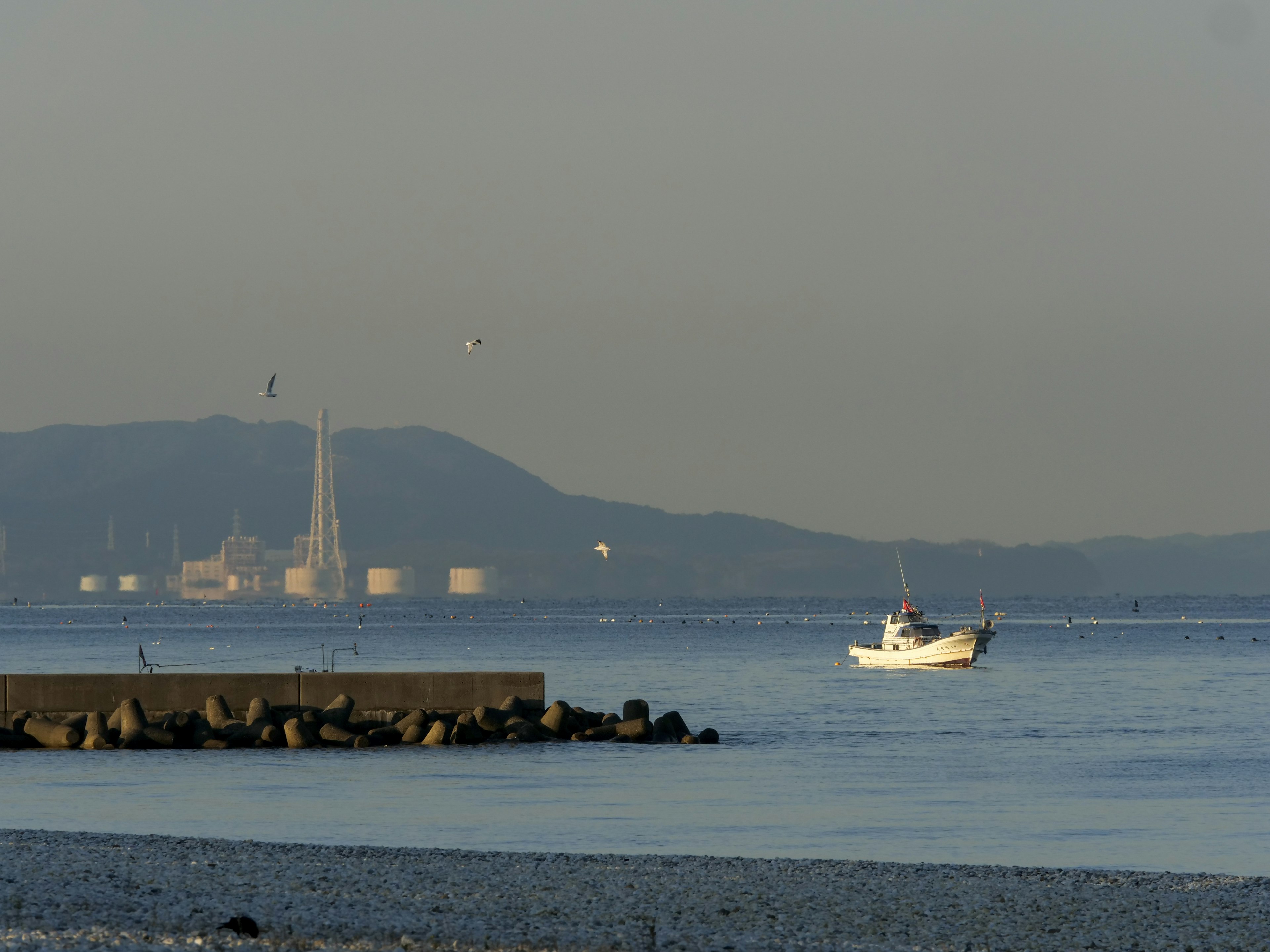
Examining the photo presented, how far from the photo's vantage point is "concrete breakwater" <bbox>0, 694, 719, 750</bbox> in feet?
117

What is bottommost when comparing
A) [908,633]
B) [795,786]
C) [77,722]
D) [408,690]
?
[795,786]

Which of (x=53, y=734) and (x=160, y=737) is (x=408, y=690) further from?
(x=53, y=734)

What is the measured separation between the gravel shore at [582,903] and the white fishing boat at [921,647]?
64611 mm

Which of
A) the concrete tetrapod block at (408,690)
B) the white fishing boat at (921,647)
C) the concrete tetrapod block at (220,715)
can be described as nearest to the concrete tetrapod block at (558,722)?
the concrete tetrapod block at (408,690)

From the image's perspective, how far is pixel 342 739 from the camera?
36.1 metres

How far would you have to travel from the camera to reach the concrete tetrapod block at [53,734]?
1387 inches

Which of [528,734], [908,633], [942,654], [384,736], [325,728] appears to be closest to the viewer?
[325,728]

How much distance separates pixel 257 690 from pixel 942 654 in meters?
51.0

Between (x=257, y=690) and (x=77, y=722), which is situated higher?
(x=257, y=690)

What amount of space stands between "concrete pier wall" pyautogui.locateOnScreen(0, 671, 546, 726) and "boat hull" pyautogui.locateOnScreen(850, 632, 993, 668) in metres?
46.5

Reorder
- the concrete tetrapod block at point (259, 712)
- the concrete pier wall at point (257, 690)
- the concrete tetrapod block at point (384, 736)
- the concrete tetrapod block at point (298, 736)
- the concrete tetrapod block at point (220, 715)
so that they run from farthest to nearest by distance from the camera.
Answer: the concrete pier wall at point (257, 690) < the concrete tetrapod block at point (259, 712) < the concrete tetrapod block at point (220, 715) < the concrete tetrapod block at point (384, 736) < the concrete tetrapod block at point (298, 736)

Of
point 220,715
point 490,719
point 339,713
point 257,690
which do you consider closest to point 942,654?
point 490,719

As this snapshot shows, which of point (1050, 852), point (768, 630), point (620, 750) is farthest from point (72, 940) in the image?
point (768, 630)

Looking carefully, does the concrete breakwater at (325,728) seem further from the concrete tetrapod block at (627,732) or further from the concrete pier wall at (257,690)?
the concrete pier wall at (257,690)
